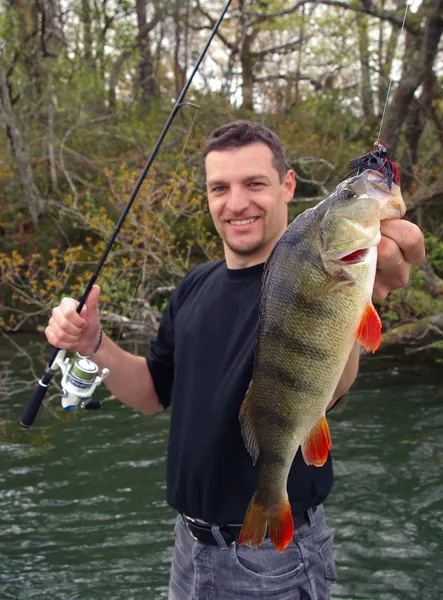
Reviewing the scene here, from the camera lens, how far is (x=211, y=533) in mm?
2334

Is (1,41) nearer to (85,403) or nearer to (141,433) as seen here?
(141,433)

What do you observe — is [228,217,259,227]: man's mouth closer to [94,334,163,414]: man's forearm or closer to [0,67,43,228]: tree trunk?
[94,334,163,414]: man's forearm

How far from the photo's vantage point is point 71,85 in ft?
46.8

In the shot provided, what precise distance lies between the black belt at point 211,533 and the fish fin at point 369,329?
2.80 feet

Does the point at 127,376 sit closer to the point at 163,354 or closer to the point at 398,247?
the point at 163,354

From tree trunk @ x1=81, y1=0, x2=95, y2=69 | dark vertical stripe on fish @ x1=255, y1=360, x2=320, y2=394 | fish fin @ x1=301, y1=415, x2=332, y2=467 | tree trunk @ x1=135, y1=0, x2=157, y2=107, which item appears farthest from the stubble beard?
tree trunk @ x1=135, y1=0, x2=157, y2=107

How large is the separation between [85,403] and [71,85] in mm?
12935

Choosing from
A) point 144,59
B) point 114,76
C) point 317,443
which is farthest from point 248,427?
point 144,59

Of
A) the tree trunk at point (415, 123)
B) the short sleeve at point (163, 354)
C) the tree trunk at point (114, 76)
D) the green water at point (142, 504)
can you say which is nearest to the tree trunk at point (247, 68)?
the tree trunk at point (114, 76)

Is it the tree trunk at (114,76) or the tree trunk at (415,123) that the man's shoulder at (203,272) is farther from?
the tree trunk at (114,76)

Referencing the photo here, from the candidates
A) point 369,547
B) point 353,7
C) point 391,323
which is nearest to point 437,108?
point 353,7

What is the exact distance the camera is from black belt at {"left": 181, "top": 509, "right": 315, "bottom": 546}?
7.54ft

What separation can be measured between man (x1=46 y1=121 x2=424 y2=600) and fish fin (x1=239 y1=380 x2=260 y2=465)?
272 millimetres

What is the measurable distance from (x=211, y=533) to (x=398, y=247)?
4.32ft
